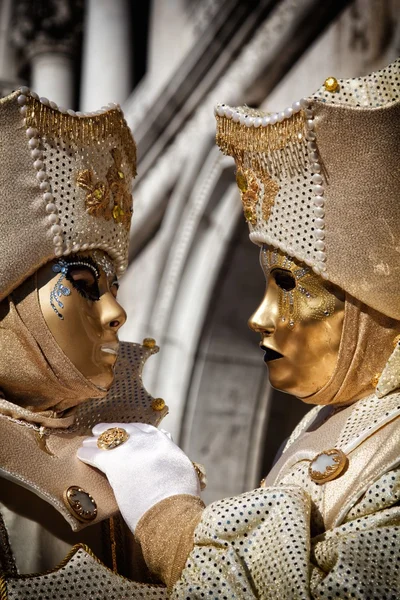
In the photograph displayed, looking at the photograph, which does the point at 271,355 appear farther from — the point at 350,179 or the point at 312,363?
the point at 350,179

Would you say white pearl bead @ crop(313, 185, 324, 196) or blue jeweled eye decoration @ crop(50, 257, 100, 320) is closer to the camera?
white pearl bead @ crop(313, 185, 324, 196)

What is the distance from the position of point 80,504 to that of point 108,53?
431cm

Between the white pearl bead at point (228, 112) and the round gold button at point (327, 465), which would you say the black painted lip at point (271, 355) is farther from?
the white pearl bead at point (228, 112)

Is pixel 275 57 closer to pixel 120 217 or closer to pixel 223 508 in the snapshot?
pixel 120 217

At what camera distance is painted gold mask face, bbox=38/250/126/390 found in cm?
314

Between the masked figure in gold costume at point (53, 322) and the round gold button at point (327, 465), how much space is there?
519mm

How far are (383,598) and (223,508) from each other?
394 mm

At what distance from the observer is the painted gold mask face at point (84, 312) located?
314cm

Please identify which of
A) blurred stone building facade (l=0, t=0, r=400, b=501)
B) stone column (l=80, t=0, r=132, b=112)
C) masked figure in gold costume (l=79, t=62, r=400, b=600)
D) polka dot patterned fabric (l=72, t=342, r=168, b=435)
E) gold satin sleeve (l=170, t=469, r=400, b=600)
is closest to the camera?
gold satin sleeve (l=170, t=469, r=400, b=600)

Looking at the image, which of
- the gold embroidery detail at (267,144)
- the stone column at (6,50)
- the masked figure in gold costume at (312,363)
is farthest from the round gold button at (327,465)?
the stone column at (6,50)

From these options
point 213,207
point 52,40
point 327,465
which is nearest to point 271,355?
point 327,465

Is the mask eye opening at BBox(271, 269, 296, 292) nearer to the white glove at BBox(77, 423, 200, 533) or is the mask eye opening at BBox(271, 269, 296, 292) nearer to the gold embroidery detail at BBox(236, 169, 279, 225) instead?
the gold embroidery detail at BBox(236, 169, 279, 225)

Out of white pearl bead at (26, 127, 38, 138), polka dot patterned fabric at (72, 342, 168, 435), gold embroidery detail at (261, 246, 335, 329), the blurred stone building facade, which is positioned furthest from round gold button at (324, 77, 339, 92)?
the blurred stone building facade

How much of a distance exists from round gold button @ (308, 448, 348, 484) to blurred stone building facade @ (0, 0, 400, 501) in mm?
2119
